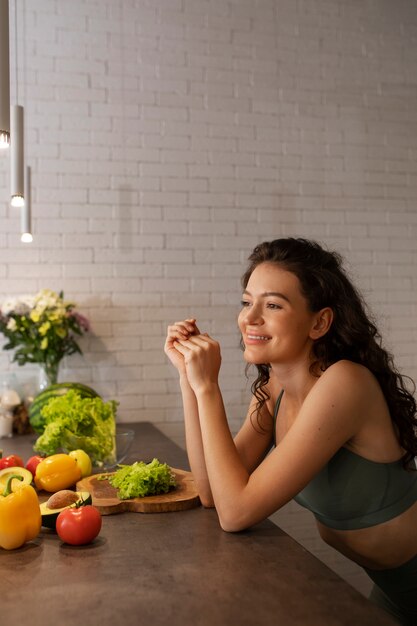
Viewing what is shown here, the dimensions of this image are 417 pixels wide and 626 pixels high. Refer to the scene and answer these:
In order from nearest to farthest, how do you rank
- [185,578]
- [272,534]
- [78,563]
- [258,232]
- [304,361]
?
[185,578] → [78,563] → [272,534] → [304,361] → [258,232]

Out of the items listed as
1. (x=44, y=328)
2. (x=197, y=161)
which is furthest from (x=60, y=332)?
(x=197, y=161)

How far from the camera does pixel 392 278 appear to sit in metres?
4.64

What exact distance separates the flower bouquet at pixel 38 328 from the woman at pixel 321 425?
185 centimetres

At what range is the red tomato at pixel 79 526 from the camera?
1.64m

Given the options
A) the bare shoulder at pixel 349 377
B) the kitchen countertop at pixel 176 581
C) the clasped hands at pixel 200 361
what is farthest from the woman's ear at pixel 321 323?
the kitchen countertop at pixel 176 581

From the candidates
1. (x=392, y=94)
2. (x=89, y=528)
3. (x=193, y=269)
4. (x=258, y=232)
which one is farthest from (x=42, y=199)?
(x=89, y=528)

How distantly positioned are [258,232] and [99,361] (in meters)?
1.30

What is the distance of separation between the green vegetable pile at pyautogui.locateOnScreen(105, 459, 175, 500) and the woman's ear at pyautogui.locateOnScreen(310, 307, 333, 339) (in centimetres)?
60

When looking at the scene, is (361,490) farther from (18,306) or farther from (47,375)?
(18,306)

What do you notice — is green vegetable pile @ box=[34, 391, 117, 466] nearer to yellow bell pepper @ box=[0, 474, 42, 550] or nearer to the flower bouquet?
yellow bell pepper @ box=[0, 474, 42, 550]

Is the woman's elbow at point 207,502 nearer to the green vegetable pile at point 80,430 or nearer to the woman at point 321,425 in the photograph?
the woman at point 321,425

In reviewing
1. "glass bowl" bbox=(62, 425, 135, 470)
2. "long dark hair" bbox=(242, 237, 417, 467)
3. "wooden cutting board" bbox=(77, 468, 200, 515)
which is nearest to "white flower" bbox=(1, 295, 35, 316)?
"glass bowl" bbox=(62, 425, 135, 470)

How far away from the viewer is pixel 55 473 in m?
2.20

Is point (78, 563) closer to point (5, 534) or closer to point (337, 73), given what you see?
point (5, 534)
